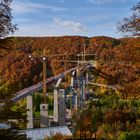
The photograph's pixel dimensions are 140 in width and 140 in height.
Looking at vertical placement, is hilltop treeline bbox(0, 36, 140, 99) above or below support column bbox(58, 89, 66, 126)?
above

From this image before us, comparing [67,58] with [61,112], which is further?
[67,58]

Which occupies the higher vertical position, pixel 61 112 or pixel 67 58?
pixel 67 58

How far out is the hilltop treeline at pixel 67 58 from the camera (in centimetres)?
1288

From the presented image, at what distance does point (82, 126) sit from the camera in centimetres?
1955

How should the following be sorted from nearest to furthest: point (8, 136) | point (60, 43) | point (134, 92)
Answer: point (8, 136)
point (134, 92)
point (60, 43)

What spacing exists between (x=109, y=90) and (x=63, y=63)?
828cm

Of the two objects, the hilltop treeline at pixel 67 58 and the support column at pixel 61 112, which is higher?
the hilltop treeline at pixel 67 58

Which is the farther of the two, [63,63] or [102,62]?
[63,63]

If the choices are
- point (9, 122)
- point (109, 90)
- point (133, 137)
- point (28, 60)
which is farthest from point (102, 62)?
point (9, 122)

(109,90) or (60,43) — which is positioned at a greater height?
(60,43)

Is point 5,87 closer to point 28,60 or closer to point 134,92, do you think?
point 134,92

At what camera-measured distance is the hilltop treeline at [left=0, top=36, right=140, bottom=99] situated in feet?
42.2

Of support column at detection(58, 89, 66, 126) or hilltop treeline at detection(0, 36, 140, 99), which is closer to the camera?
hilltop treeline at detection(0, 36, 140, 99)

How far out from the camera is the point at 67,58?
44.0m
